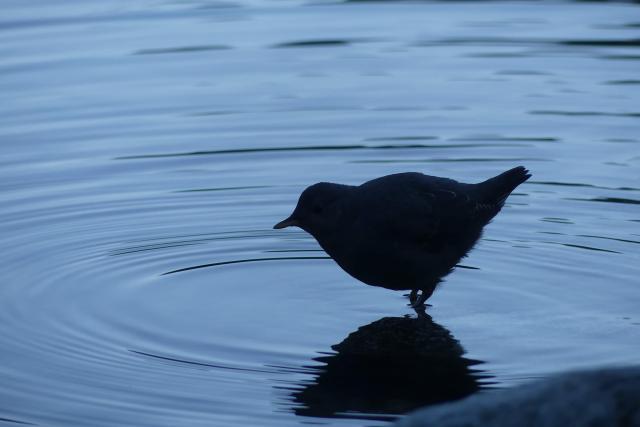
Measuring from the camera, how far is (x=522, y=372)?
695 cm

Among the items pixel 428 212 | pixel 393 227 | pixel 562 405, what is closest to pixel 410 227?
pixel 393 227

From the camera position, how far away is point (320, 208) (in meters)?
8.10

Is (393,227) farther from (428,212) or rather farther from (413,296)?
(413,296)

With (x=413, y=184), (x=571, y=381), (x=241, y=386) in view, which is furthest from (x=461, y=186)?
(x=571, y=381)

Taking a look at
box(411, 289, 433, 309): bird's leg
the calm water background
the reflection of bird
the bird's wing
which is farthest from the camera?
box(411, 289, 433, 309): bird's leg

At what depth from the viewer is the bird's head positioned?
8070 millimetres

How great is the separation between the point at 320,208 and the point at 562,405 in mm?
3537

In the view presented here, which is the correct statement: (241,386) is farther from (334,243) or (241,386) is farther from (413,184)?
(413,184)

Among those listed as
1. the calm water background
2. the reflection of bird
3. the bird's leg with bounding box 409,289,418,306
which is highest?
the calm water background

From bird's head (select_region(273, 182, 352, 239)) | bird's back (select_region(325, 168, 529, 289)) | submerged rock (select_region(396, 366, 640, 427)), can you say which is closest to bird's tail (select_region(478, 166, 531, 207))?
bird's back (select_region(325, 168, 529, 289))

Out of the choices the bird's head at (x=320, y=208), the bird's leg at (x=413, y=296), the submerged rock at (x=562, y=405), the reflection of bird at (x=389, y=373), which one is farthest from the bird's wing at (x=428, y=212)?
the submerged rock at (x=562, y=405)

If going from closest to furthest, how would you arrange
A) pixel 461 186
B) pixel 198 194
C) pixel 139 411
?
pixel 139 411
pixel 461 186
pixel 198 194

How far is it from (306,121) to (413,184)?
172 inches

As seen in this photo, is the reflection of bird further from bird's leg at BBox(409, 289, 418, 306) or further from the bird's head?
the bird's head
